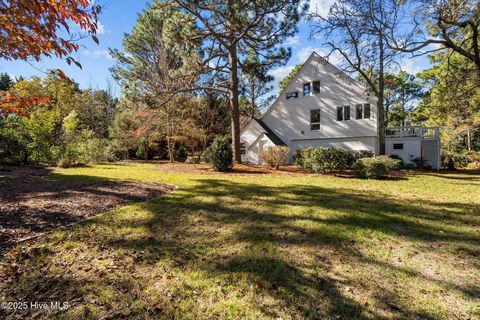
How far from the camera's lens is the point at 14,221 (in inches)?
167

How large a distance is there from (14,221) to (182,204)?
3.23m

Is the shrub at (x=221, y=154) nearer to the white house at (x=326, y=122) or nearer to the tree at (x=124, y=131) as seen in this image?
the white house at (x=326, y=122)

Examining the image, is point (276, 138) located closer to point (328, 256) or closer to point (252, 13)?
point (252, 13)

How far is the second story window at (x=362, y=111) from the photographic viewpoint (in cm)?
1753

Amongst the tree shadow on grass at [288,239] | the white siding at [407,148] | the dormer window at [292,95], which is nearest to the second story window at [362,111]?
the white siding at [407,148]

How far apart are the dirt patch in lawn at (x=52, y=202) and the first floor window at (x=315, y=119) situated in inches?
584

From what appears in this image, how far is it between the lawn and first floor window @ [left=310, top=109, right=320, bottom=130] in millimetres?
14281

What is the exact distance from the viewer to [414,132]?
17.6 m

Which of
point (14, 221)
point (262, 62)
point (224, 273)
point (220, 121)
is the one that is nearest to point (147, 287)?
point (224, 273)

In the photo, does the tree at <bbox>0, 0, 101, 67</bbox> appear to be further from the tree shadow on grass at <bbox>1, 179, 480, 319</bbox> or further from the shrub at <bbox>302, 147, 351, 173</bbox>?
the shrub at <bbox>302, 147, 351, 173</bbox>

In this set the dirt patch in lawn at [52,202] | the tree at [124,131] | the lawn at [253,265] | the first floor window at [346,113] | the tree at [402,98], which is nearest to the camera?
the lawn at [253,265]

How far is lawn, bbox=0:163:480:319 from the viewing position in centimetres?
254

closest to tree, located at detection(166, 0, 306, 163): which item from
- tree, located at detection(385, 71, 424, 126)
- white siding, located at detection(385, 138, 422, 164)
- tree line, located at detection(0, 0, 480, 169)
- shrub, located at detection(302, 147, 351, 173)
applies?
tree line, located at detection(0, 0, 480, 169)

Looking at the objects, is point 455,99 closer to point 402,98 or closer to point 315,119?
point 315,119
